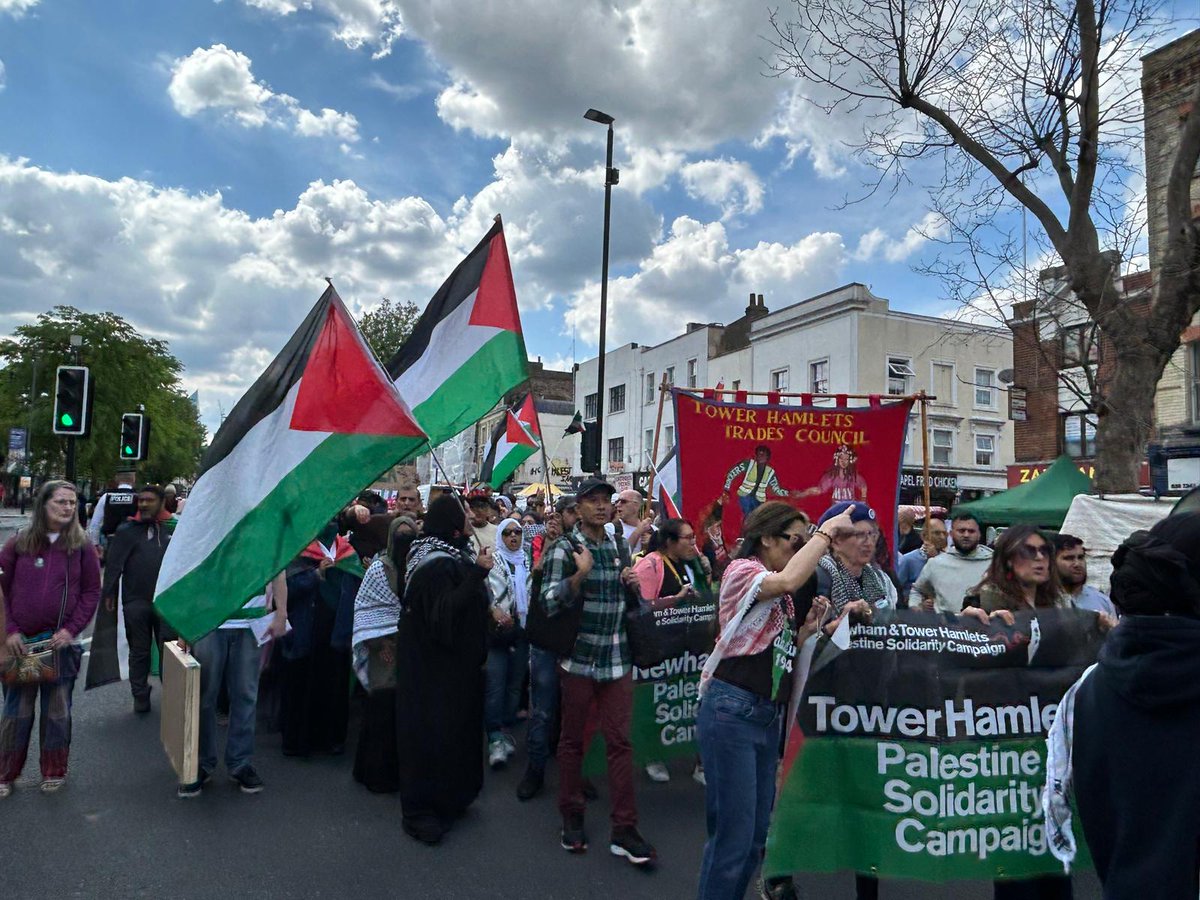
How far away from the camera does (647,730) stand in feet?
18.7

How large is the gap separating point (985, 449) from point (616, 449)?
16.8 m

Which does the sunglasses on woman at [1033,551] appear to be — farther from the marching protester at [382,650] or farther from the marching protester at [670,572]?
the marching protester at [382,650]

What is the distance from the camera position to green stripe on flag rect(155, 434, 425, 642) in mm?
4871

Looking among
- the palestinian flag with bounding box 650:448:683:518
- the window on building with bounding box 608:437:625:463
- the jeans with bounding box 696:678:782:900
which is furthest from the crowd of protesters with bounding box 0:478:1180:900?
the window on building with bounding box 608:437:625:463

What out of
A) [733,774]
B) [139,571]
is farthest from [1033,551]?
[139,571]

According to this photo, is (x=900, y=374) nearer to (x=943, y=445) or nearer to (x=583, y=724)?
(x=943, y=445)

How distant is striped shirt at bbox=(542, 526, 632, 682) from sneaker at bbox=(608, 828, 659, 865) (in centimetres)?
77

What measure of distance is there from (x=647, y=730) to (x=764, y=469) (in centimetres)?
338

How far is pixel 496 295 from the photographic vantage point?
6.55 metres

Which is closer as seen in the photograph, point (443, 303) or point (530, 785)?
point (530, 785)

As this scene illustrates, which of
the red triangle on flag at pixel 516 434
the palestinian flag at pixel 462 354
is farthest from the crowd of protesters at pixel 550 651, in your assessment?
the red triangle on flag at pixel 516 434

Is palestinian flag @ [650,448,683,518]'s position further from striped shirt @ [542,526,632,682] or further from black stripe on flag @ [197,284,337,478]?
black stripe on flag @ [197,284,337,478]

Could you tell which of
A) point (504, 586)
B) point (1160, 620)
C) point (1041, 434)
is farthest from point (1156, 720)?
point (1041, 434)

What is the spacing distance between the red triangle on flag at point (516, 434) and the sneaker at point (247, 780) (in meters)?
6.51
